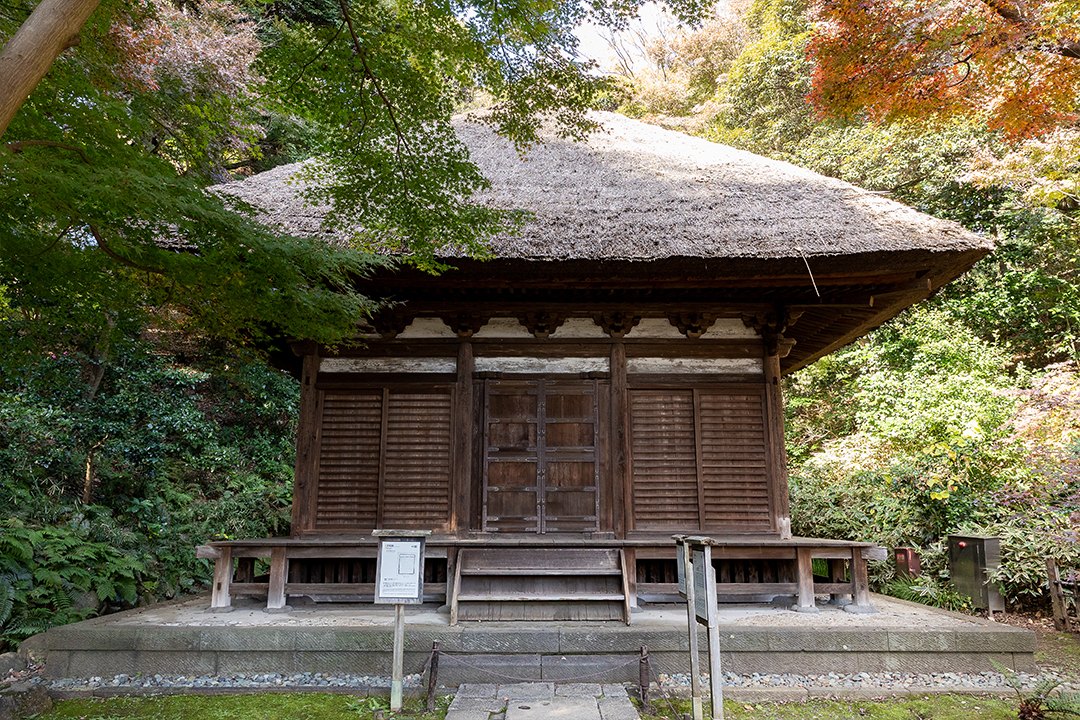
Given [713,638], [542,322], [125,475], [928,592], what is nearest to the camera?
[713,638]

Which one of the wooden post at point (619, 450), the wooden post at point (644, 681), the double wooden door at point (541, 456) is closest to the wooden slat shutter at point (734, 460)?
the wooden post at point (619, 450)

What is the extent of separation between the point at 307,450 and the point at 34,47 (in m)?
4.32

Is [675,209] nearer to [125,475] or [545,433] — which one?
[545,433]

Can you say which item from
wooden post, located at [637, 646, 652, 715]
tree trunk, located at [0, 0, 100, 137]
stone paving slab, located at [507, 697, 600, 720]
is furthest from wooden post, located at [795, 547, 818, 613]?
tree trunk, located at [0, 0, 100, 137]

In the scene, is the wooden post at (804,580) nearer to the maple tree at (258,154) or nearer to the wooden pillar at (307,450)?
the maple tree at (258,154)

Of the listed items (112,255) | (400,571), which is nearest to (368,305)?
(112,255)

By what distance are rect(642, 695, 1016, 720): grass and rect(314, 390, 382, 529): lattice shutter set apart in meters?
3.51

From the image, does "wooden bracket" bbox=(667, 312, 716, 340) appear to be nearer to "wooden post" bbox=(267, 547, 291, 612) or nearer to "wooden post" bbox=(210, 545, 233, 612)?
"wooden post" bbox=(267, 547, 291, 612)

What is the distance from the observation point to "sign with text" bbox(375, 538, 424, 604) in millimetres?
3836

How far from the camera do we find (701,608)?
351 cm

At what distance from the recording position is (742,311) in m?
6.34

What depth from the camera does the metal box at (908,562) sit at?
24.8 ft

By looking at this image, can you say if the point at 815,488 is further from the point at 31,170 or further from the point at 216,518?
the point at 31,170

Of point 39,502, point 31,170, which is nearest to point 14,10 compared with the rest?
point 31,170
